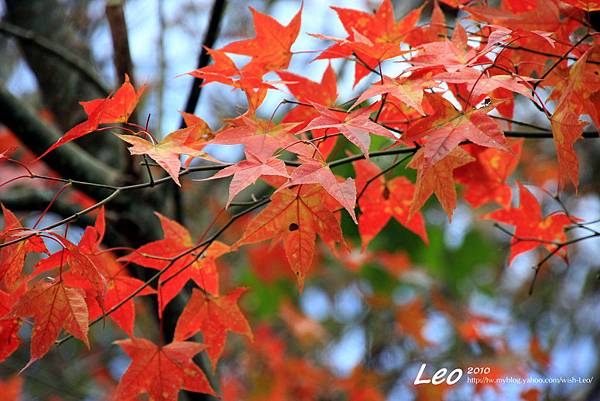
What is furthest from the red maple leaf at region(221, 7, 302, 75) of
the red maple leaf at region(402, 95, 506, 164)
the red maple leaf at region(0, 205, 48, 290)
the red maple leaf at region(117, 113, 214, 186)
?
the red maple leaf at region(0, 205, 48, 290)

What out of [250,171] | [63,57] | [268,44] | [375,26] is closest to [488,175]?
[375,26]

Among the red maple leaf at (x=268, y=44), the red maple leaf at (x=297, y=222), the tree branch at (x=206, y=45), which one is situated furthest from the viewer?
the tree branch at (x=206, y=45)

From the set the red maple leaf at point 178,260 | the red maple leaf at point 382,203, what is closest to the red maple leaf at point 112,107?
the red maple leaf at point 178,260

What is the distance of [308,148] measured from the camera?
689 millimetres

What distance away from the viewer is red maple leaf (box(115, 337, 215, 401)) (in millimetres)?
807

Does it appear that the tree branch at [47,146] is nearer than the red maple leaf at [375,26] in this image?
No

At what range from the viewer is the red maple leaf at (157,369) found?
81 cm

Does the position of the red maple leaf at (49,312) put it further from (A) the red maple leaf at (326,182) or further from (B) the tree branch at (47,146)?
(B) the tree branch at (47,146)

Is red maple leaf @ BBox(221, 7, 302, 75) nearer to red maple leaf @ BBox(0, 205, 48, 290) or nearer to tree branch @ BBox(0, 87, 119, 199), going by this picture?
red maple leaf @ BBox(0, 205, 48, 290)

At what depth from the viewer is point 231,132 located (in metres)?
0.70

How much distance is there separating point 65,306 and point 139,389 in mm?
177

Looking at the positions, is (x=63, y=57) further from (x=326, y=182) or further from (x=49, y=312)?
(x=326, y=182)

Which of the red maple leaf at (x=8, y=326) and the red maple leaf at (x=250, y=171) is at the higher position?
the red maple leaf at (x=250, y=171)

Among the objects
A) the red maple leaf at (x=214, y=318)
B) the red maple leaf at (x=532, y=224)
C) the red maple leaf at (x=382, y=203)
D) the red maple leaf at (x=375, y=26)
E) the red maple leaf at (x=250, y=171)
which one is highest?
the red maple leaf at (x=375, y=26)
